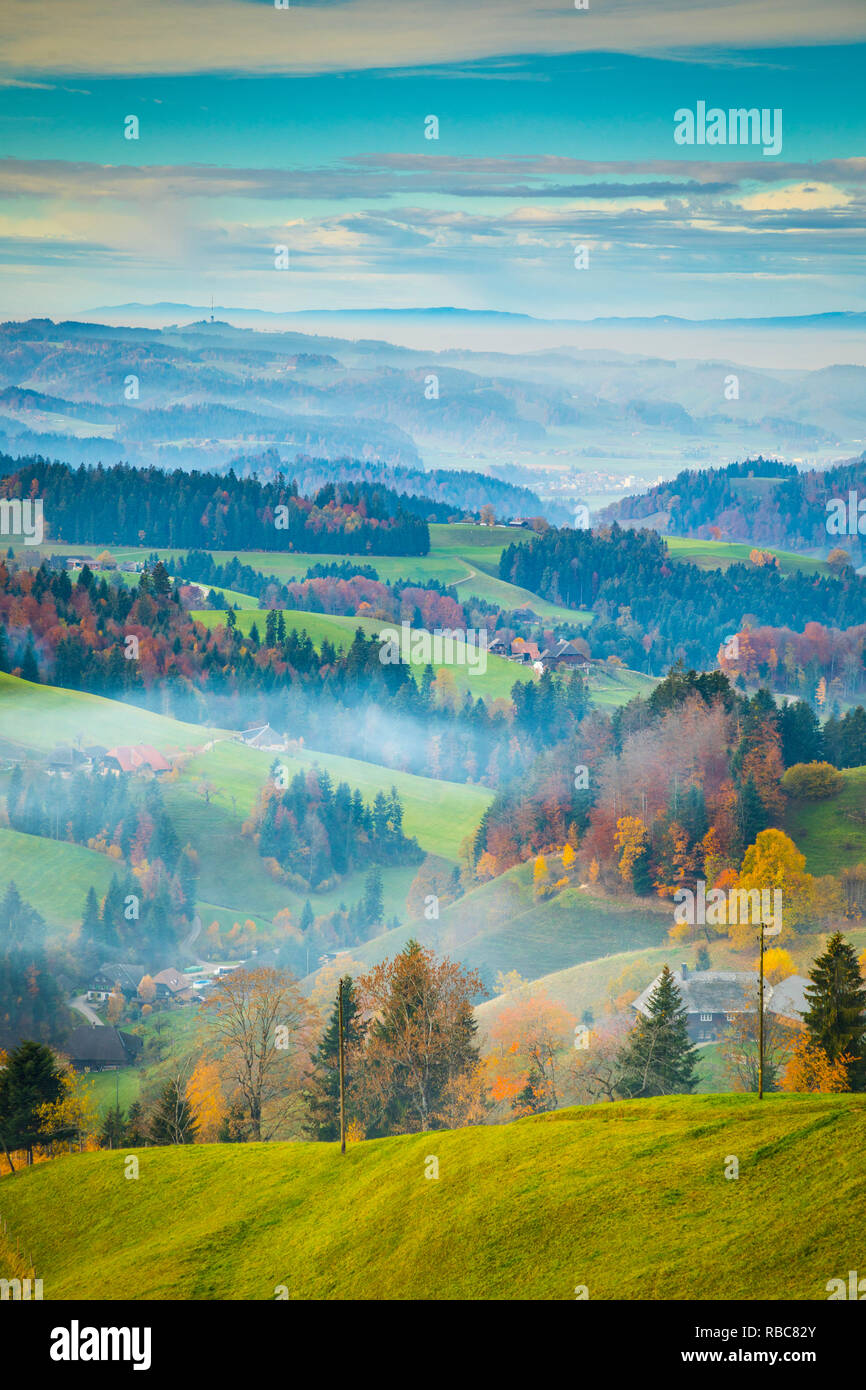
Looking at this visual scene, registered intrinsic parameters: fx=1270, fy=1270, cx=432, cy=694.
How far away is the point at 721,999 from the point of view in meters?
54.7

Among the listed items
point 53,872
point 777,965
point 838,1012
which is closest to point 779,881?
point 777,965

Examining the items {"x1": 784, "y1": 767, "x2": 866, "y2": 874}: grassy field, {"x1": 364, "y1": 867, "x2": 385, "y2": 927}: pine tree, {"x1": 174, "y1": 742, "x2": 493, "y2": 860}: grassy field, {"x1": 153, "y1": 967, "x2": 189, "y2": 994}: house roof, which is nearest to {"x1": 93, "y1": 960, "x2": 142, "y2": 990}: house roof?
{"x1": 153, "y1": 967, "x2": 189, "y2": 994}: house roof

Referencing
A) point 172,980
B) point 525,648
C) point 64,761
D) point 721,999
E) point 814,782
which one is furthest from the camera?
point 525,648

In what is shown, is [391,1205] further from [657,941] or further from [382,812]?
[382,812]

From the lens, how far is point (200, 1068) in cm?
5381

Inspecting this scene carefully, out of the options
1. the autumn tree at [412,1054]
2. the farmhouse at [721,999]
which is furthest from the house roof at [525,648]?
the autumn tree at [412,1054]

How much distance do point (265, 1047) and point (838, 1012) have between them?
70.0 feet

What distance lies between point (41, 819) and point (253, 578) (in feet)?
290

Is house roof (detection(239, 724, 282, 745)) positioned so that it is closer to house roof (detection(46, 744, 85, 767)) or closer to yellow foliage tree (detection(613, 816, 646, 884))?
house roof (detection(46, 744, 85, 767))

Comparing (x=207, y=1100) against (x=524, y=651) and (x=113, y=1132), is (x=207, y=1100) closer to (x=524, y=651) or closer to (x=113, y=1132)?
(x=113, y=1132)

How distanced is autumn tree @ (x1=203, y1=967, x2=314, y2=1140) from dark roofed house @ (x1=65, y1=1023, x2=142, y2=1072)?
14.2 m

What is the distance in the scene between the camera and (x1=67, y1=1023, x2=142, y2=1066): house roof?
66.2 m
